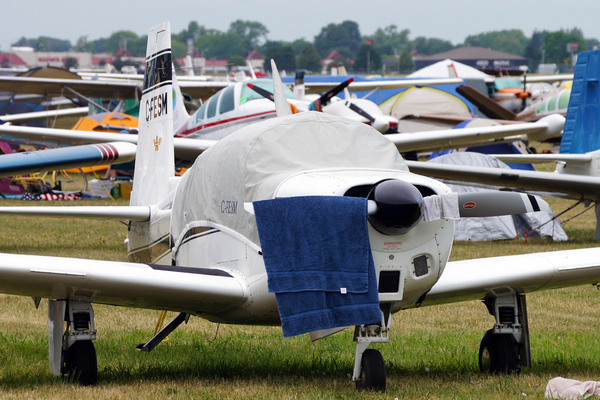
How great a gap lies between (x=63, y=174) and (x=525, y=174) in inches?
658

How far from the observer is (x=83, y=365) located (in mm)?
4617

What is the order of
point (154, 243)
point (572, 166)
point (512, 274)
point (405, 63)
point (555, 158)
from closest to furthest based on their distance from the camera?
point (512, 274) → point (154, 243) → point (555, 158) → point (572, 166) → point (405, 63)

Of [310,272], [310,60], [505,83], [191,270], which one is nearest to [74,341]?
[191,270]

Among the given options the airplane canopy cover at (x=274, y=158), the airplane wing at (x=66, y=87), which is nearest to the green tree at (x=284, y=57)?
the airplane wing at (x=66, y=87)

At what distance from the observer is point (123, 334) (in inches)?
258

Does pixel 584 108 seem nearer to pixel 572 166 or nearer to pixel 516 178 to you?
pixel 572 166

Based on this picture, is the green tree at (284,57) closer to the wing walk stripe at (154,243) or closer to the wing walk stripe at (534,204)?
the wing walk stripe at (154,243)

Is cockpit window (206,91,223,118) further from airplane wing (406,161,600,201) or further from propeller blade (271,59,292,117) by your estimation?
propeller blade (271,59,292,117)

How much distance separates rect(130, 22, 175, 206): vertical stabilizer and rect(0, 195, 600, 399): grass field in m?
1.31

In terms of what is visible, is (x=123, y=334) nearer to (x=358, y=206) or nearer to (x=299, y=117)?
(x=299, y=117)

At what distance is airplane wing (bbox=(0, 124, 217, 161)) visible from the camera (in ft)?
48.9

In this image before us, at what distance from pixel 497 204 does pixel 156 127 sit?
13.5ft

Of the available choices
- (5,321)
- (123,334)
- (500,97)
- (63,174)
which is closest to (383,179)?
(123,334)

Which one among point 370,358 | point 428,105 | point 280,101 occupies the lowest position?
point 428,105
